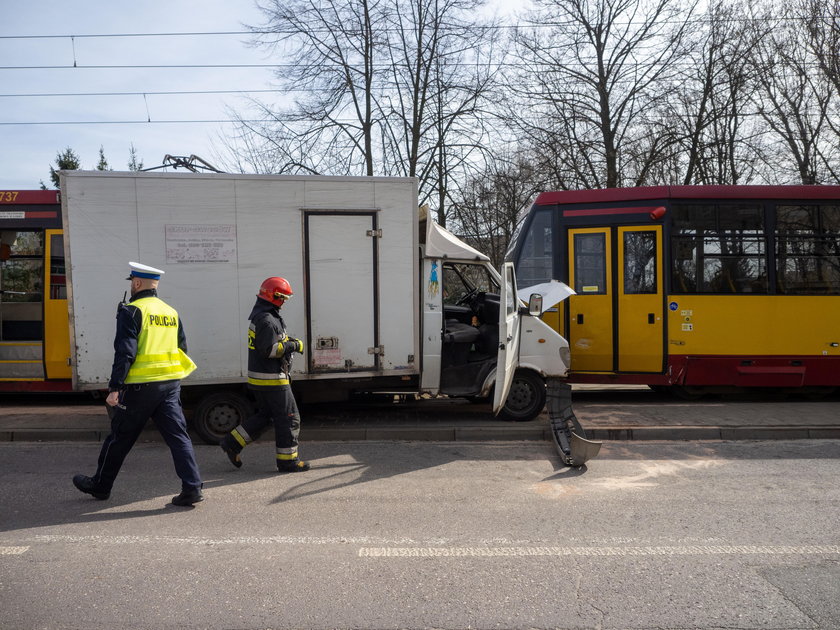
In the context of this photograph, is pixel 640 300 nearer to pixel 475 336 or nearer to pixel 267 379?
pixel 475 336

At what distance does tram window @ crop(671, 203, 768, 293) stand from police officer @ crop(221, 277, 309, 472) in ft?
19.8

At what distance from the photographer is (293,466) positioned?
5926 mm

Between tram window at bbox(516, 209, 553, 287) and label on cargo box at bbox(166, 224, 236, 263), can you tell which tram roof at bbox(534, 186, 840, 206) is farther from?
label on cargo box at bbox(166, 224, 236, 263)

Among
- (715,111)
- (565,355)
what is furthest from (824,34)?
(565,355)

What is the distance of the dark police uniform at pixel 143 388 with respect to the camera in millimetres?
4828

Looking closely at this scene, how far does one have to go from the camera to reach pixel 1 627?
3.07 meters

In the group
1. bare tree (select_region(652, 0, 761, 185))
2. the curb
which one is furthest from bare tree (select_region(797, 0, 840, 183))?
the curb

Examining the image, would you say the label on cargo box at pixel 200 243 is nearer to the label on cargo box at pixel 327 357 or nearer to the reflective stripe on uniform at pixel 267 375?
the label on cargo box at pixel 327 357

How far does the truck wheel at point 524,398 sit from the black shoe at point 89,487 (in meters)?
4.52

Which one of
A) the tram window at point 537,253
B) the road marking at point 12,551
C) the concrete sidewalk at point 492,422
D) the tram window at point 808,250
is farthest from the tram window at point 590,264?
the road marking at point 12,551

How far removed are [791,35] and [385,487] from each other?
1662 centimetres

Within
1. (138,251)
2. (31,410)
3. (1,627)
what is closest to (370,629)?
(1,627)

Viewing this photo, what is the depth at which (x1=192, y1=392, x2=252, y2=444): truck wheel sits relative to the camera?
7.04 metres

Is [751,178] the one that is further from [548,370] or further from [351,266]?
[351,266]
